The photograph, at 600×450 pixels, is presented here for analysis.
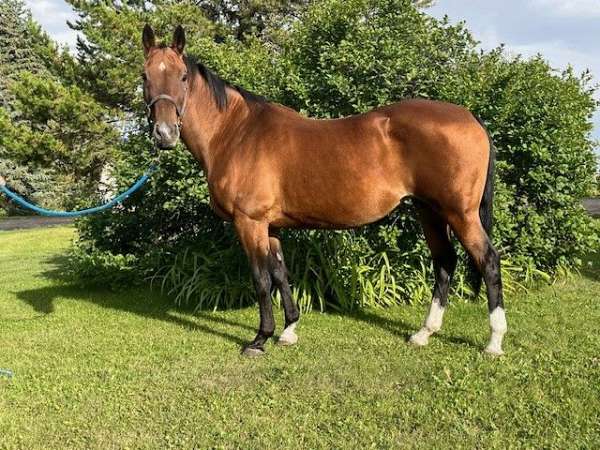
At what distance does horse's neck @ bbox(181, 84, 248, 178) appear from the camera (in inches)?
162

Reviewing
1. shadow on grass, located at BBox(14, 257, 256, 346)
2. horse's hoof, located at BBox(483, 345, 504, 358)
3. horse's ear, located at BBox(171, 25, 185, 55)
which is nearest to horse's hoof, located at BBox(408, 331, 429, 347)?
horse's hoof, located at BBox(483, 345, 504, 358)

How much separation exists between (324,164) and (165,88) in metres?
1.24

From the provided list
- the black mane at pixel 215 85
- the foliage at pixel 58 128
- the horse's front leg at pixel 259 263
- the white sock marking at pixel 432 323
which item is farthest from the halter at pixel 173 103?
the foliage at pixel 58 128

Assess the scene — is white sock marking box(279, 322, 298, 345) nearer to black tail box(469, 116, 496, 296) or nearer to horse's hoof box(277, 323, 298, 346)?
horse's hoof box(277, 323, 298, 346)

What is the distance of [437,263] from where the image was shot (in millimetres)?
4324

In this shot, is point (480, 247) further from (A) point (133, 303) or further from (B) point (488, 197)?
(A) point (133, 303)

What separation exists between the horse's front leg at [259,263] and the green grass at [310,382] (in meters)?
0.13

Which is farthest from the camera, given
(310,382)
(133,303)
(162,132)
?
(133,303)

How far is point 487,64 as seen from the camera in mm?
5953

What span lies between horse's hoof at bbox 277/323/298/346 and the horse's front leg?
0.64 ft

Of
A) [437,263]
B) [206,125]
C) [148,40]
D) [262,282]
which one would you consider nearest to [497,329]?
[437,263]

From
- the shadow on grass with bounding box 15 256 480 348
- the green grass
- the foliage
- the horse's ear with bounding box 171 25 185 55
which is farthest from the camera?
the foliage

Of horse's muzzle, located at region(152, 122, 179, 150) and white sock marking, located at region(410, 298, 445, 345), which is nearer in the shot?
horse's muzzle, located at region(152, 122, 179, 150)

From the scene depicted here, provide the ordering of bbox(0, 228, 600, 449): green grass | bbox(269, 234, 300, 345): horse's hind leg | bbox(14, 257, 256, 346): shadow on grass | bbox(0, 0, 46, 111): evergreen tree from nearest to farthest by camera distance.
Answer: bbox(0, 228, 600, 449): green grass < bbox(269, 234, 300, 345): horse's hind leg < bbox(14, 257, 256, 346): shadow on grass < bbox(0, 0, 46, 111): evergreen tree
